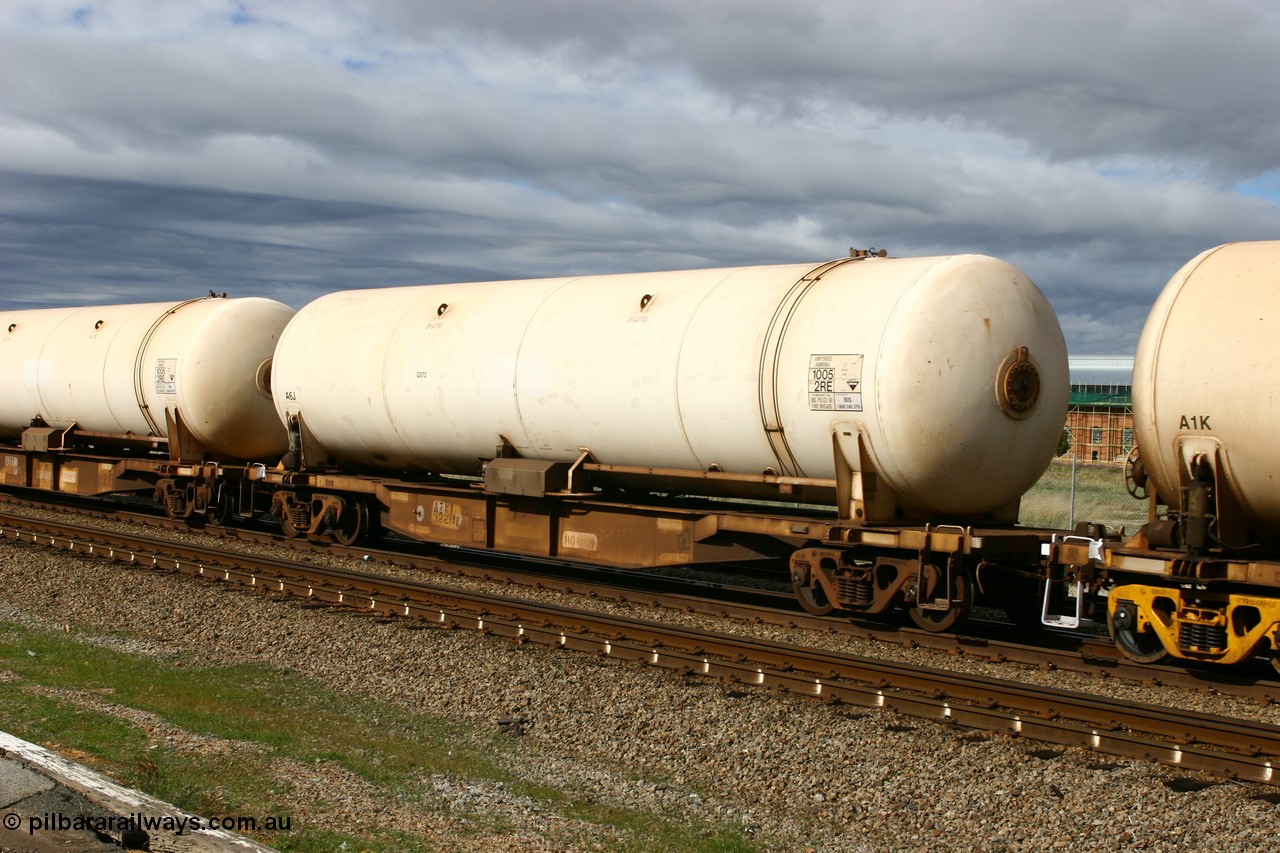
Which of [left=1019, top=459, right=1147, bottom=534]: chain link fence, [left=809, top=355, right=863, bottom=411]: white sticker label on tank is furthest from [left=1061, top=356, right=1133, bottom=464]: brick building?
[left=809, top=355, right=863, bottom=411]: white sticker label on tank

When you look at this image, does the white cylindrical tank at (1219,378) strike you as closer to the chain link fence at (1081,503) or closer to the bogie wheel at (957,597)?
the bogie wheel at (957,597)

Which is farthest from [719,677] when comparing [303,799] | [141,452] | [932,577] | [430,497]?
[141,452]

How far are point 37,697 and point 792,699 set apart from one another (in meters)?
5.84

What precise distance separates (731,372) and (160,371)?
11.1m

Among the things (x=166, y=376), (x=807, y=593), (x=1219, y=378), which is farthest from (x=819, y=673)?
(x=166, y=376)

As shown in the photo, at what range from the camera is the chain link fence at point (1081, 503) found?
66.9ft

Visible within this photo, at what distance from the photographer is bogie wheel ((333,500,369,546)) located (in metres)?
16.2

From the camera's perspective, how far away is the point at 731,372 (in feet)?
37.4

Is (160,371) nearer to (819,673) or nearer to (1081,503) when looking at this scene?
(819,673)

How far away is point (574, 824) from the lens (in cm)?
619

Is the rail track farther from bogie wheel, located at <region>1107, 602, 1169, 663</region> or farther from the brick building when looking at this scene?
the brick building

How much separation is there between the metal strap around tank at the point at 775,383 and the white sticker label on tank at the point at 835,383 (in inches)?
17.2

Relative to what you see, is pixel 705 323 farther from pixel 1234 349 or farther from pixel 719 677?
pixel 1234 349

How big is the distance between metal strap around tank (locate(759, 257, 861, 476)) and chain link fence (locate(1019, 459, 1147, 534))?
568cm
